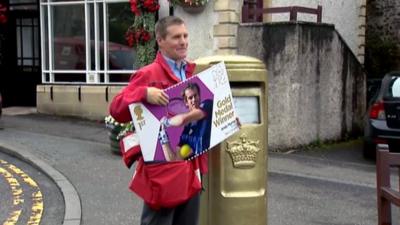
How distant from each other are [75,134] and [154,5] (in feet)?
9.93

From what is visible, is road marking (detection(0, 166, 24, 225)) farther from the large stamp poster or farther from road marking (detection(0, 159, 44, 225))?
the large stamp poster

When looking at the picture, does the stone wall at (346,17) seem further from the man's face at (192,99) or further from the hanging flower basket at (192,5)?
the man's face at (192,99)

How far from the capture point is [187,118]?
3602mm

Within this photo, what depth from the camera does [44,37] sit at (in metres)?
14.3

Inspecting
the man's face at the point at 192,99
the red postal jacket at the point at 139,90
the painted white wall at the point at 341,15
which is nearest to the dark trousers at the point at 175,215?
the red postal jacket at the point at 139,90

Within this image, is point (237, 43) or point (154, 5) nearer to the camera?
point (237, 43)

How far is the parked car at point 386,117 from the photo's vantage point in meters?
9.03

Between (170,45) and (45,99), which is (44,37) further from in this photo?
(170,45)

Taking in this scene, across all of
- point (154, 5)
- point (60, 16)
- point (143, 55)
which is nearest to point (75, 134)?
point (143, 55)

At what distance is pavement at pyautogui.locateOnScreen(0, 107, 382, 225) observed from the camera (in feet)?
20.8

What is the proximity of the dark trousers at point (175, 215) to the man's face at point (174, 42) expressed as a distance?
34.8 inches

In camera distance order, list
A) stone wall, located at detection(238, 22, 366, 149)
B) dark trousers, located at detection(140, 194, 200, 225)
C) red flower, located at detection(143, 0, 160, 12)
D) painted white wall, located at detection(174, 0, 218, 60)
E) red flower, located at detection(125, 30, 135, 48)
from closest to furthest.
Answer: dark trousers, located at detection(140, 194, 200, 225)
stone wall, located at detection(238, 22, 366, 149)
painted white wall, located at detection(174, 0, 218, 60)
red flower, located at detection(143, 0, 160, 12)
red flower, located at detection(125, 30, 135, 48)

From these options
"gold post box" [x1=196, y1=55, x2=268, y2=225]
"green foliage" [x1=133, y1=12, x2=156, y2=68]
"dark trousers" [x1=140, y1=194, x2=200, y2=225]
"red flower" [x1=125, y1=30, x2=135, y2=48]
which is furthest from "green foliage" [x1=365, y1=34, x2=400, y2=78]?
"dark trousers" [x1=140, y1=194, x2=200, y2=225]

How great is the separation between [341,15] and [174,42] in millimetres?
11605
